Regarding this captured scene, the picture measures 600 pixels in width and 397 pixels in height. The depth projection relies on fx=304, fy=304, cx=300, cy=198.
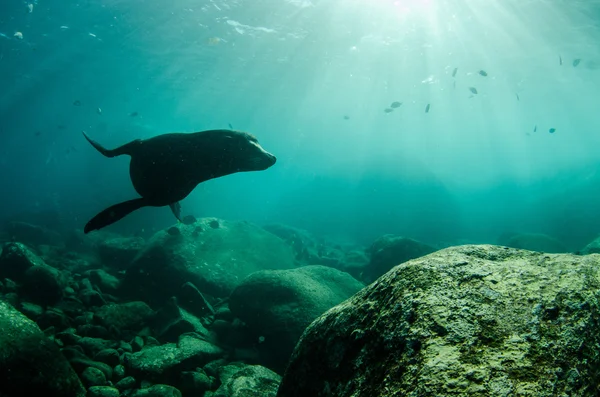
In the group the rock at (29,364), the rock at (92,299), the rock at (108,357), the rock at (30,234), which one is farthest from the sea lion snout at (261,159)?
the rock at (30,234)

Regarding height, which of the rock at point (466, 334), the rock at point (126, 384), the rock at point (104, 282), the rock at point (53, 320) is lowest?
the rock at point (104, 282)

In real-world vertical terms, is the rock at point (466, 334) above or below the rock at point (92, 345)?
above

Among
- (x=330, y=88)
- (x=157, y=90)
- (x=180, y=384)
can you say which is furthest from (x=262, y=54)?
(x=180, y=384)

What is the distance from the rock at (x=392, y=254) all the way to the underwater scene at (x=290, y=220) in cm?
9

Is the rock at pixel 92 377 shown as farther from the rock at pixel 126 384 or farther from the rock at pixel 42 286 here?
the rock at pixel 42 286

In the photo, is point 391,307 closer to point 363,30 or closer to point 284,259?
point 284,259

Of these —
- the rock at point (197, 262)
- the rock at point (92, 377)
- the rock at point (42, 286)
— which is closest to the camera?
the rock at point (92, 377)

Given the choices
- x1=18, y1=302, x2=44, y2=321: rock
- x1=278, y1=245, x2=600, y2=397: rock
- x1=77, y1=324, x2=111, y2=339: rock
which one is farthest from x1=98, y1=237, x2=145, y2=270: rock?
x1=278, y1=245, x2=600, y2=397: rock

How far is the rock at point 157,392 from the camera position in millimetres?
4188

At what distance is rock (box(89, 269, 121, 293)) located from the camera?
8.94 m

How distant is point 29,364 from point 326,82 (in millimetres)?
35870

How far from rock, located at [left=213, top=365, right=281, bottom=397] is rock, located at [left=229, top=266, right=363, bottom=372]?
1904mm

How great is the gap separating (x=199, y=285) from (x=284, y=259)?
20.9 ft

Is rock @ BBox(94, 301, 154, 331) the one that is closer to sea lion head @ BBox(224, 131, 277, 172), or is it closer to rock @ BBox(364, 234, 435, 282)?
sea lion head @ BBox(224, 131, 277, 172)
